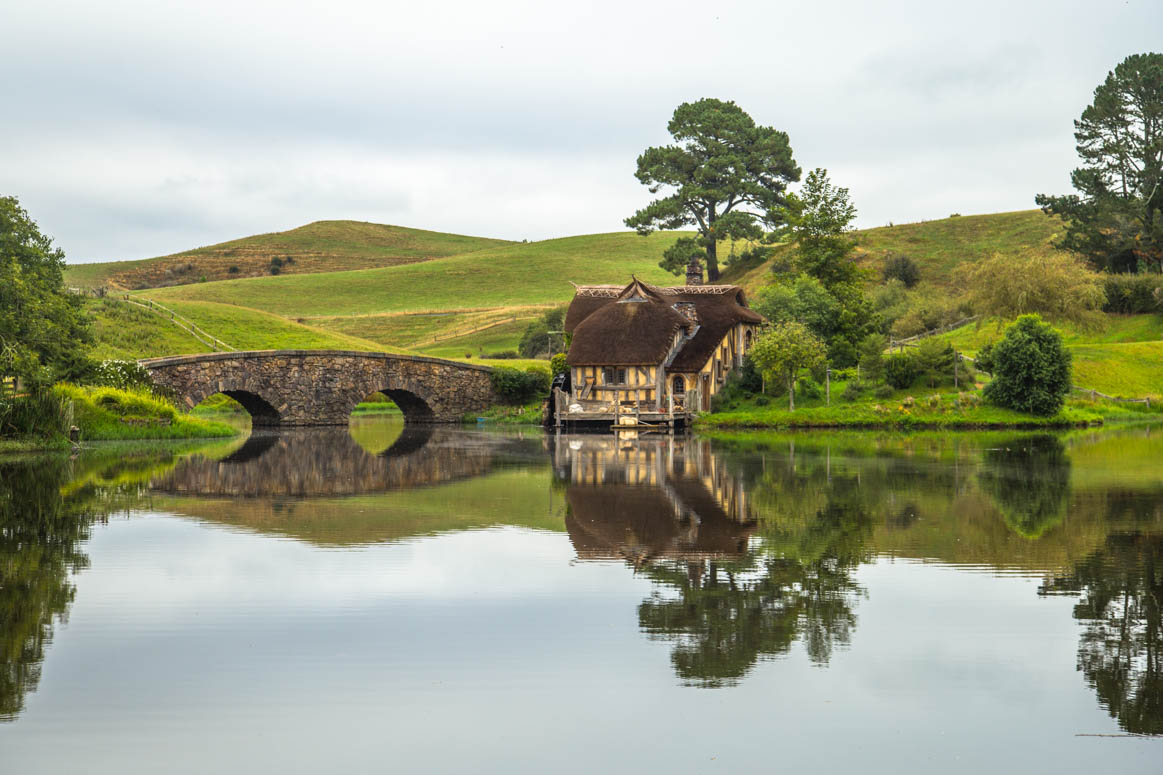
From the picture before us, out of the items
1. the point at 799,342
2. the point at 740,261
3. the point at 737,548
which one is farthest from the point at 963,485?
the point at 740,261

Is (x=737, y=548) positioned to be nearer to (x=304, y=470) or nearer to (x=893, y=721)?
(x=893, y=721)

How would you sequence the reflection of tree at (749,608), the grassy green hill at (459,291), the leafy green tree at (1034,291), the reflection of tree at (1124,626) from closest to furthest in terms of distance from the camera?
1. the reflection of tree at (1124,626)
2. the reflection of tree at (749,608)
3. the leafy green tree at (1034,291)
4. the grassy green hill at (459,291)

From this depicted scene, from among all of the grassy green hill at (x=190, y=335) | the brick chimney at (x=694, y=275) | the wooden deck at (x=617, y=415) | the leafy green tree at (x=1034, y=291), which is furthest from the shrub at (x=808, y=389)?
the grassy green hill at (x=190, y=335)

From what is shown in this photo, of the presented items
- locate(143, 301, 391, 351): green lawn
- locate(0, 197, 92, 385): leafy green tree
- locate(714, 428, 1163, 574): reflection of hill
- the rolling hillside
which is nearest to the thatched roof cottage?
locate(714, 428, 1163, 574): reflection of hill

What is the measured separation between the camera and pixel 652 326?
53.9 meters

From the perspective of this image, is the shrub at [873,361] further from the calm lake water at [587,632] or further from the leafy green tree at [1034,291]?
the calm lake water at [587,632]

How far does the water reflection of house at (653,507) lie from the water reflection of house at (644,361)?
686 inches

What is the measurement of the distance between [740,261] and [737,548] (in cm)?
9338

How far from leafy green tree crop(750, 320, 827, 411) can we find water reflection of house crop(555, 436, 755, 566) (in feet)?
54.6

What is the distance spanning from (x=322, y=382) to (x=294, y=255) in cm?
10561

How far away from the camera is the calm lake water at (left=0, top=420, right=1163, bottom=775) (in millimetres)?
8156

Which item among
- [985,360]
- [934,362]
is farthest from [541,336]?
[985,360]

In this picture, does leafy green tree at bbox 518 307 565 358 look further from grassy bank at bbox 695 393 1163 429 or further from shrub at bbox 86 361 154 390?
shrub at bbox 86 361 154 390

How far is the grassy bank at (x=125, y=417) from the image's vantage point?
40.2 metres
